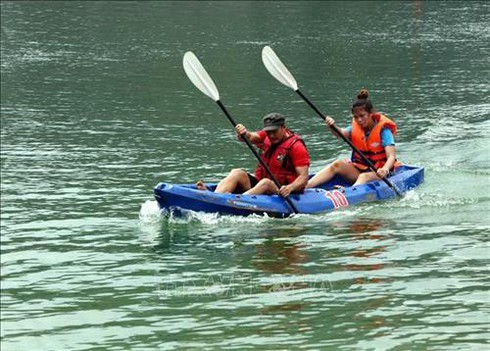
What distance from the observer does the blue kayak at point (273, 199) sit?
50.1ft

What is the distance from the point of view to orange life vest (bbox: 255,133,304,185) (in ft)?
51.9

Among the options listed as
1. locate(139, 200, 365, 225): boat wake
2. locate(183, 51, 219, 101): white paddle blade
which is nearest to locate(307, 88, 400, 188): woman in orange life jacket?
locate(139, 200, 365, 225): boat wake

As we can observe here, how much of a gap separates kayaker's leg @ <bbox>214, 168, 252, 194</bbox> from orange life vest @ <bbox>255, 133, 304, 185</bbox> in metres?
0.26

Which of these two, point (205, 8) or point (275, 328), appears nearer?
point (275, 328)

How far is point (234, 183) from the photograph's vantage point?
15898 millimetres

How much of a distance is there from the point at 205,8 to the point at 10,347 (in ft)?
126

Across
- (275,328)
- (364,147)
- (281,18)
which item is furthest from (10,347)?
(281,18)

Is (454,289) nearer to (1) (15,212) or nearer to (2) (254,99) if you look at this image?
(1) (15,212)

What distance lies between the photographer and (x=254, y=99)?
27172 mm

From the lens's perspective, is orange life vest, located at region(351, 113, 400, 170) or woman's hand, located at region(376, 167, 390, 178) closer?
woman's hand, located at region(376, 167, 390, 178)

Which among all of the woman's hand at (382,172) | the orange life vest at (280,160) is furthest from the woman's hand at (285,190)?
the woman's hand at (382,172)

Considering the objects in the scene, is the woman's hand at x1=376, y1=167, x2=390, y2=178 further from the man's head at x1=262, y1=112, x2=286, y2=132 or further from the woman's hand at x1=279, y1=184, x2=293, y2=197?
the man's head at x1=262, y1=112, x2=286, y2=132

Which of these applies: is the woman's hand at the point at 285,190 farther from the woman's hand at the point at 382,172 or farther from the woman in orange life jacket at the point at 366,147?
the woman's hand at the point at 382,172

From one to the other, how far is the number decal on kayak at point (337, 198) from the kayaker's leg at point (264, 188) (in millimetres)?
841
